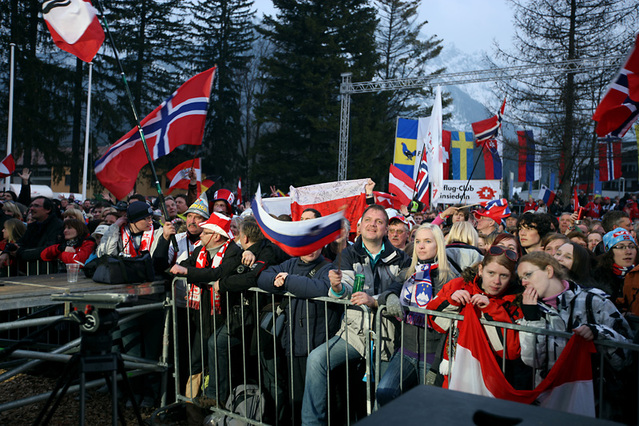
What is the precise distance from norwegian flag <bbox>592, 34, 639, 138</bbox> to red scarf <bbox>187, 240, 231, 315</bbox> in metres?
4.60

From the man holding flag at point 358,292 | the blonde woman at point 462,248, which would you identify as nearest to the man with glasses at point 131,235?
the man holding flag at point 358,292

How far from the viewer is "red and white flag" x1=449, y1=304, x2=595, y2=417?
309 cm

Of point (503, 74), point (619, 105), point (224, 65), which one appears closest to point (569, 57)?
point (503, 74)

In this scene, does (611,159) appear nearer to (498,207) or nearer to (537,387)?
(498,207)

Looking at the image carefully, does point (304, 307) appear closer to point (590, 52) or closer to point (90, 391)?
point (90, 391)

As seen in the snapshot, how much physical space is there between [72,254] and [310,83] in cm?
2854

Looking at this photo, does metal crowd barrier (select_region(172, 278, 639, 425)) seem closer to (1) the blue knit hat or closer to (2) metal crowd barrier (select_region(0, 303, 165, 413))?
(2) metal crowd barrier (select_region(0, 303, 165, 413))

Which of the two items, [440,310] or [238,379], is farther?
[238,379]

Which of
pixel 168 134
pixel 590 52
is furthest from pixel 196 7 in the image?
pixel 168 134

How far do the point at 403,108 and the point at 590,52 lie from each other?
58.8ft

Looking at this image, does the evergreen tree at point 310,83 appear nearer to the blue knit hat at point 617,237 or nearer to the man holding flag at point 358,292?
the blue knit hat at point 617,237

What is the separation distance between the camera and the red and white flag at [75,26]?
18.7 feet

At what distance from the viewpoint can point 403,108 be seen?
1577 inches

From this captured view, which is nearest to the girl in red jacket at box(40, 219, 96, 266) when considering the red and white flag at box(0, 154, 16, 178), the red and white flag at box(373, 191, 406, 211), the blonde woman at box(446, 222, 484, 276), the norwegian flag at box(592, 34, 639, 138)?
the blonde woman at box(446, 222, 484, 276)
